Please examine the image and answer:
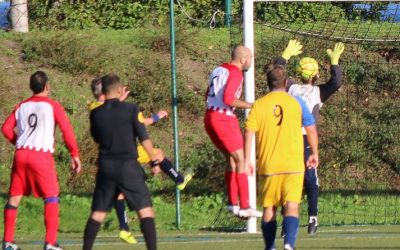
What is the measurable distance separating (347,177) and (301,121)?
269 inches

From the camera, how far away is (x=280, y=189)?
10586 millimetres

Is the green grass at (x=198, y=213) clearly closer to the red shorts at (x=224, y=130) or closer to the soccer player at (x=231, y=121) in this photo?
the soccer player at (x=231, y=121)

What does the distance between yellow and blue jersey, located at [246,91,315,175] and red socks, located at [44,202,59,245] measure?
82.1 inches

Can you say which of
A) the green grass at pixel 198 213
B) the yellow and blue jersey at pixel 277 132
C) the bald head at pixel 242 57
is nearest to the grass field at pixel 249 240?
the green grass at pixel 198 213

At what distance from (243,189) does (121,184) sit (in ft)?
8.47

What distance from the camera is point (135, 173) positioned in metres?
10.3

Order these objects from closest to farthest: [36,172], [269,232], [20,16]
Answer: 1. [269,232]
2. [36,172]
3. [20,16]

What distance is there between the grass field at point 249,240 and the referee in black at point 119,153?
198 cm

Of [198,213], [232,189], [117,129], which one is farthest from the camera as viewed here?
[198,213]

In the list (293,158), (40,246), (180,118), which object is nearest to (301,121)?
(293,158)

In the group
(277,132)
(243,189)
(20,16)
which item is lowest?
(243,189)

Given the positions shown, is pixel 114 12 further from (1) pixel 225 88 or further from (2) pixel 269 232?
(2) pixel 269 232

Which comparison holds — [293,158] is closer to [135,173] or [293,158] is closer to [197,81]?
[135,173]

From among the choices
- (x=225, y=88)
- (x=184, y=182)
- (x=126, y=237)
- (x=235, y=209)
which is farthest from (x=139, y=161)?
(x=225, y=88)
